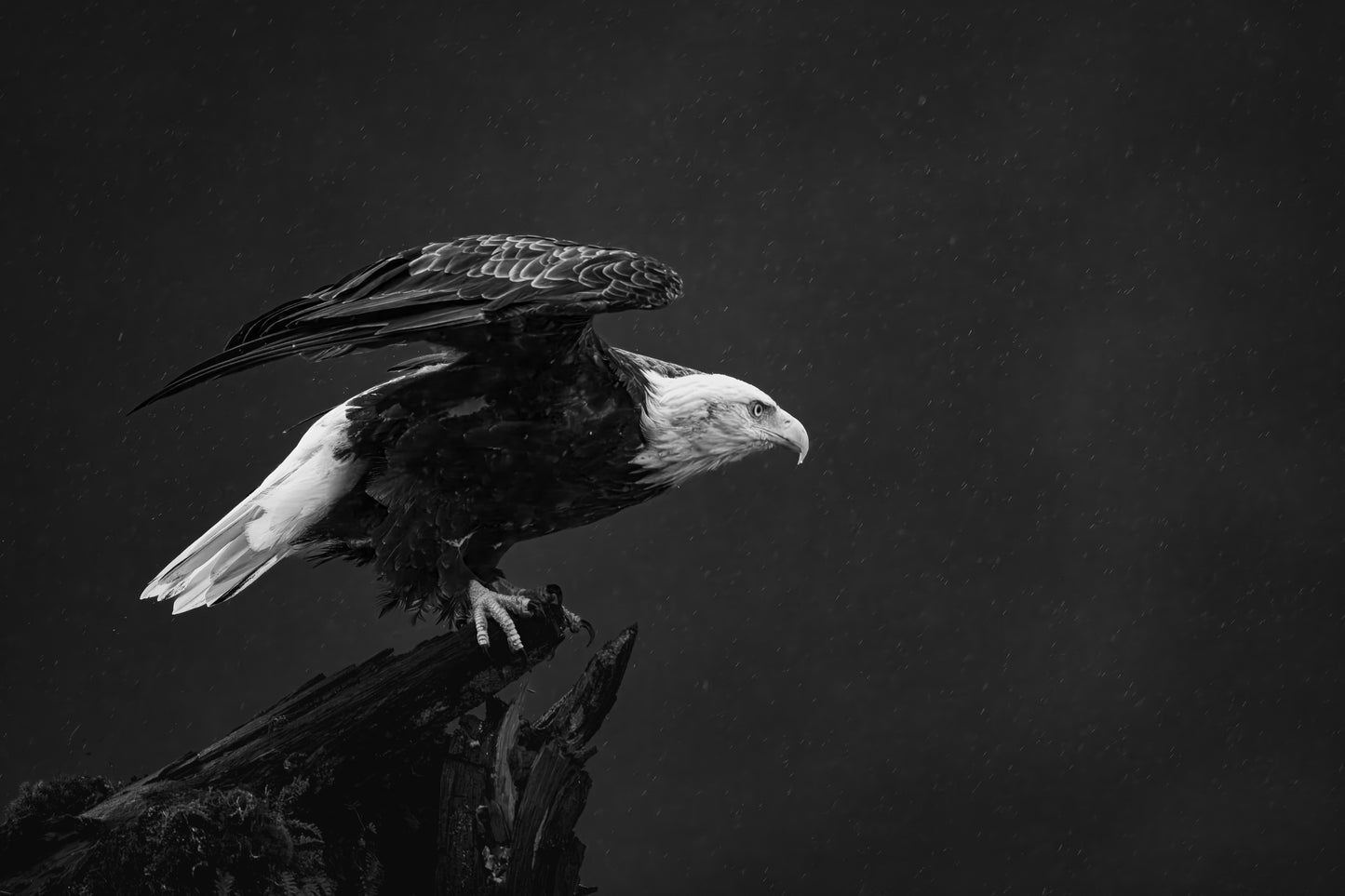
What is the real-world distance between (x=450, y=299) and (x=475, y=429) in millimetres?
629

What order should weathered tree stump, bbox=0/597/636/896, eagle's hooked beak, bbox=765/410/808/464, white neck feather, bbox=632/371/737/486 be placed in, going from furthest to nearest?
1. eagle's hooked beak, bbox=765/410/808/464
2. white neck feather, bbox=632/371/737/486
3. weathered tree stump, bbox=0/597/636/896

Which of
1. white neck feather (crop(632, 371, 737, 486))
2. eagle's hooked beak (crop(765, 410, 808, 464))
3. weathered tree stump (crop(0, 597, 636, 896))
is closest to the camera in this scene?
weathered tree stump (crop(0, 597, 636, 896))

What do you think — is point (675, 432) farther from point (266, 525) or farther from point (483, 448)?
point (266, 525)

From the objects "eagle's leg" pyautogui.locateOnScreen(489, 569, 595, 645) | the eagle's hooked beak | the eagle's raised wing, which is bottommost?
"eagle's leg" pyautogui.locateOnScreen(489, 569, 595, 645)

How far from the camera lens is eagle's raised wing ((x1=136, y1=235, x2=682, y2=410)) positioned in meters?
4.67

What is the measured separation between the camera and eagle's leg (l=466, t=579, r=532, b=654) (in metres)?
5.23

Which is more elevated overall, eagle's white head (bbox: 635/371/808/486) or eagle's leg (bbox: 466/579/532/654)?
eagle's white head (bbox: 635/371/808/486)

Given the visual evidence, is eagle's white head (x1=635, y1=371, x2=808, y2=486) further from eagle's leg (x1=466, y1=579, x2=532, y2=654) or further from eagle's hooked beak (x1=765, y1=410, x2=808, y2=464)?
eagle's leg (x1=466, y1=579, x2=532, y2=654)

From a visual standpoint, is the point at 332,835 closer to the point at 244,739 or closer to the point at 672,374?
the point at 244,739

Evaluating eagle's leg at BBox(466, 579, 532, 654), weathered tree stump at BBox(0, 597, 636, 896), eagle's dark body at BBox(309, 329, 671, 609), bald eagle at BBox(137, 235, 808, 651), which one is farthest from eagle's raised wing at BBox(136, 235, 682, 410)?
weathered tree stump at BBox(0, 597, 636, 896)

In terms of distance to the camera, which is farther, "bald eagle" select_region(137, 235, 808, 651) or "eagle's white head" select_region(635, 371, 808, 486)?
"eagle's white head" select_region(635, 371, 808, 486)

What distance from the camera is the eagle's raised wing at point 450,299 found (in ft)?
15.3

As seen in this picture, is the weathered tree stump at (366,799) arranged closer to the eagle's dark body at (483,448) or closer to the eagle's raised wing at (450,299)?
the eagle's dark body at (483,448)

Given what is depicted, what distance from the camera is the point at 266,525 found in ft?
18.0
